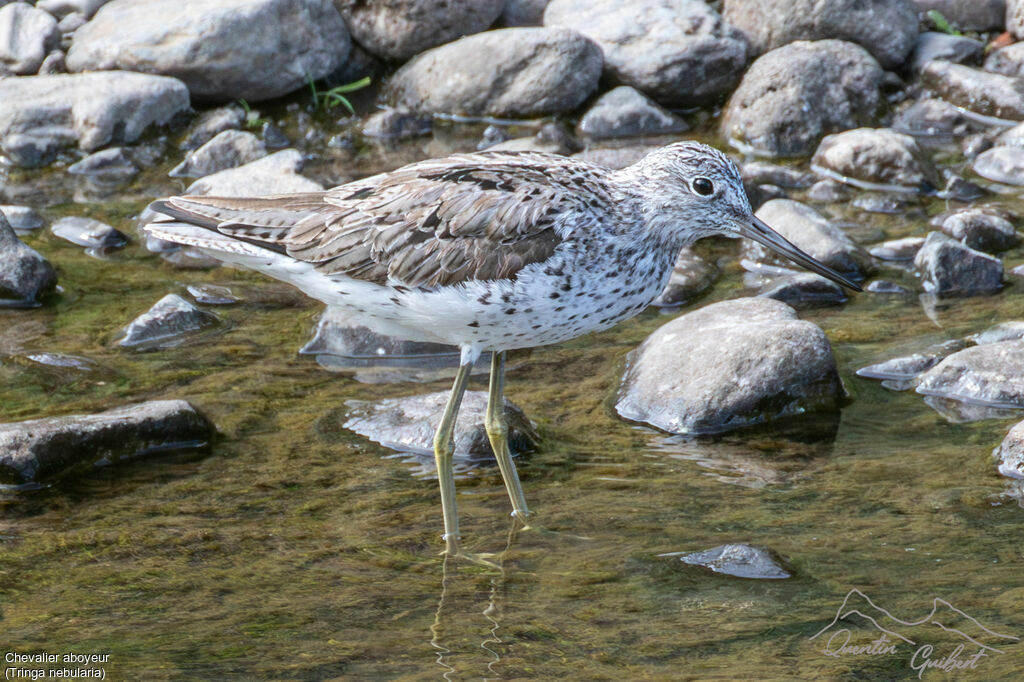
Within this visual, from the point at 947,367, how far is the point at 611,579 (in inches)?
124

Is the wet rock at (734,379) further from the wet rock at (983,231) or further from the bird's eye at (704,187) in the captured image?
the wet rock at (983,231)

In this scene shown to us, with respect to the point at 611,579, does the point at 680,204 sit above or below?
above

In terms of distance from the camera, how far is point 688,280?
31.8 ft

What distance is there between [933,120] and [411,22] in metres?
Answer: 5.58

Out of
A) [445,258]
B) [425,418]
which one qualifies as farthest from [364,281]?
[425,418]

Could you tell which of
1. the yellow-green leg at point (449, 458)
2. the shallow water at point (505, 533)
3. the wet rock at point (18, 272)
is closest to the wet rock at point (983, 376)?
the shallow water at point (505, 533)

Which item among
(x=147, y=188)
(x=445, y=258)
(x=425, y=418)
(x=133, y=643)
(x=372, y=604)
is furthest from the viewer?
(x=147, y=188)

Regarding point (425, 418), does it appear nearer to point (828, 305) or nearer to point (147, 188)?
point (828, 305)

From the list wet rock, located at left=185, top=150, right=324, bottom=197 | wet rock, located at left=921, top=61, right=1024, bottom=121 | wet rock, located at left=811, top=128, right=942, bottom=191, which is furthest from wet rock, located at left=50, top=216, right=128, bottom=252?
wet rock, located at left=921, top=61, right=1024, bottom=121

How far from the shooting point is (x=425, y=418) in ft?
24.6

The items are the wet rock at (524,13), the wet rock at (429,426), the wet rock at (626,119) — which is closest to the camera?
the wet rock at (429,426)

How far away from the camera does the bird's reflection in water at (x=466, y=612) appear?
5285mm

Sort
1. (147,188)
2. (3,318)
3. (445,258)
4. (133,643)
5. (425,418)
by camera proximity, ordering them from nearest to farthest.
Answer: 1. (133,643)
2. (445,258)
3. (425,418)
4. (3,318)
5. (147,188)
